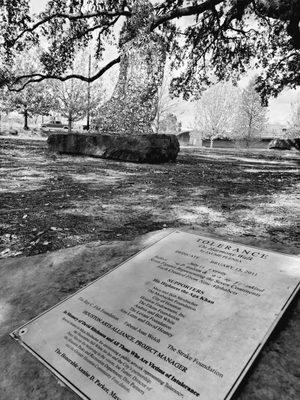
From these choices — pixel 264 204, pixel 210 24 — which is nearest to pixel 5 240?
pixel 264 204

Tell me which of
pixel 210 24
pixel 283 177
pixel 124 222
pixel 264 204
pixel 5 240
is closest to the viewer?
pixel 5 240

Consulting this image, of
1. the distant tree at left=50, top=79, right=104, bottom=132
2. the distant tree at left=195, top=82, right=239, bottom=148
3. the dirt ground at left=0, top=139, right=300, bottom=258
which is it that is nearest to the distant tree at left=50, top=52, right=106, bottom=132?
the distant tree at left=50, top=79, right=104, bottom=132

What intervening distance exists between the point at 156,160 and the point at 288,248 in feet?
25.4

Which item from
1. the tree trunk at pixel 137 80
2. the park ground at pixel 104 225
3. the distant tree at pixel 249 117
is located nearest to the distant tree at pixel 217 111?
the distant tree at pixel 249 117

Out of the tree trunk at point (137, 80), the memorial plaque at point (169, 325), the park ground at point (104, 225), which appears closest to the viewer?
the memorial plaque at point (169, 325)

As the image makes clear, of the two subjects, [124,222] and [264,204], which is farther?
[264,204]

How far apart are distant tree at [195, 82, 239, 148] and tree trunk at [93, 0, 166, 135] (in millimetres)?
26828

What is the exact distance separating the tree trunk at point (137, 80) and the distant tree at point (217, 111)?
26828 millimetres

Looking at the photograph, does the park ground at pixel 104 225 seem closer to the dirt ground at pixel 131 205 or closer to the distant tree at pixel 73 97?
the dirt ground at pixel 131 205

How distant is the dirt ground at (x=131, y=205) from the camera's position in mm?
3746

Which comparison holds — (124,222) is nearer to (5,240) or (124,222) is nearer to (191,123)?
(5,240)

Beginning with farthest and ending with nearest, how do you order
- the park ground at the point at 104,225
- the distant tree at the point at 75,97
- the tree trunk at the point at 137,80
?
the distant tree at the point at 75,97 → the tree trunk at the point at 137,80 → the park ground at the point at 104,225

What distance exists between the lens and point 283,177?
8.47m

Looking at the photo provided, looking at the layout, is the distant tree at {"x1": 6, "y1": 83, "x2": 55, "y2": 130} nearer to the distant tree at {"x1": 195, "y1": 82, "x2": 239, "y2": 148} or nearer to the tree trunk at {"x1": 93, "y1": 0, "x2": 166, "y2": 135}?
the distant tree at {"x1": 195, "y1": 82, "x2": 239, "y2": 148}
